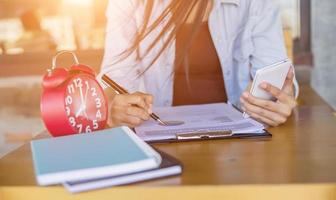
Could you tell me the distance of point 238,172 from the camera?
0.66 m

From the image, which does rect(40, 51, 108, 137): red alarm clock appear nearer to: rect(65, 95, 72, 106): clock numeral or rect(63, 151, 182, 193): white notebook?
rect(65, 95, 72, 106): clock numeral

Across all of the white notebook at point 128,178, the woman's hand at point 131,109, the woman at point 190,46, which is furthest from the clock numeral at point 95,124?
the woman at point 190,46

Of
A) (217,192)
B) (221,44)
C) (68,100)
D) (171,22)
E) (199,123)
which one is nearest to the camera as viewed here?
(217,192)

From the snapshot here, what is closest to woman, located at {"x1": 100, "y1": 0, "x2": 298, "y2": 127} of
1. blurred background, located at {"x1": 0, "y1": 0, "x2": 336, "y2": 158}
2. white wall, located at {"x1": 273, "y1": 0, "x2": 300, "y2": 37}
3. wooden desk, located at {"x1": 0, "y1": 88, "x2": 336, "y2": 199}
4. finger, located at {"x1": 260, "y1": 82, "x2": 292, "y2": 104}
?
finger, located at {"x1": 260, "y1": 82, "x2": 292, "y2": 104}

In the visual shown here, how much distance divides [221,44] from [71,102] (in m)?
0.61

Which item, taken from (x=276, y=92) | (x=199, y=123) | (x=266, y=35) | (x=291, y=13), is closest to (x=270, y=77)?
(x=276, y=92)

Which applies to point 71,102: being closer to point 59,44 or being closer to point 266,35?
point 266,35

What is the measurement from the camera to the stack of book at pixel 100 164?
601mm

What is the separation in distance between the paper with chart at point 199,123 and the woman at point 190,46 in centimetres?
17

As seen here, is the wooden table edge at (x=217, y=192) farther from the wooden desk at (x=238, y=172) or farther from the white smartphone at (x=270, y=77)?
the white smartphone at (x=270, y=77)

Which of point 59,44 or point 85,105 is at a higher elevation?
point 85,105

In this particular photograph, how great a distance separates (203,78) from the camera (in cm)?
136

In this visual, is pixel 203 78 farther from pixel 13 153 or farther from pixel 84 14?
pixel 84 14

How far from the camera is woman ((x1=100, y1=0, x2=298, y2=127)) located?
1.24 meters
